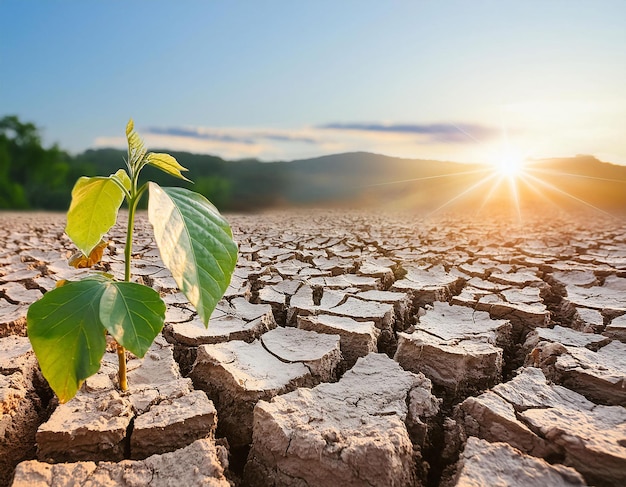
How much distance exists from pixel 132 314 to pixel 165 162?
0.37 metres

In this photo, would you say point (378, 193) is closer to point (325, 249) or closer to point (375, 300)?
point (325, 249)

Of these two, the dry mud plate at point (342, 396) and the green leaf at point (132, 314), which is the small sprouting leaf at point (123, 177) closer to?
the green leaf at point (132, 314)

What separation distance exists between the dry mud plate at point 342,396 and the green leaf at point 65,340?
245 millimetres

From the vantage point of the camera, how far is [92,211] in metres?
0.97

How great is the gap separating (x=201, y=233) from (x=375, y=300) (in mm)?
1410

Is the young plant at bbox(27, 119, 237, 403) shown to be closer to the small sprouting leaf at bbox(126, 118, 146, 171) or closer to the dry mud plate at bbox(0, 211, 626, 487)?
the small sprouting leaf at bbox(126, 118, 146, 171)

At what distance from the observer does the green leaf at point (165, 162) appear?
0.97m

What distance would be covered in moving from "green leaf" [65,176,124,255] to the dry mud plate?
1.50 ft

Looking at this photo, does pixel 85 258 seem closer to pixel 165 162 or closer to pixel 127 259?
pixel 127 259

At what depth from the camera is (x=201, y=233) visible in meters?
Answer: 0.80

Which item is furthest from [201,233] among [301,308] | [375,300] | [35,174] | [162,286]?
[35,174]

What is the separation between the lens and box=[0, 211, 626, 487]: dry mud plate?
924 millimetres

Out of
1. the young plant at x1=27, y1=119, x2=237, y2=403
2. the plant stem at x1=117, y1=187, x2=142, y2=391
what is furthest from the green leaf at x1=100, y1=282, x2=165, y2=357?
the plant stem at x1=117, y1=187, x2=142, y2=391

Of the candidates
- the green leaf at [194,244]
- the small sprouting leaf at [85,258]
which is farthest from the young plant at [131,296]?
the small sprouting leaf at [85,258]
